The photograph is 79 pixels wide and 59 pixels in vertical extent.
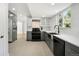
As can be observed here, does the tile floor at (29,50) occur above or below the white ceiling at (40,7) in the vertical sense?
below

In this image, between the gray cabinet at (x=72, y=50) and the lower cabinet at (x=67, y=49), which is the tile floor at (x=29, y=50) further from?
the gray cabinet at (x=72, y=50)

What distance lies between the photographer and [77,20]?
11.8 feet

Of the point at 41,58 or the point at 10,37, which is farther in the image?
the point at 10,37

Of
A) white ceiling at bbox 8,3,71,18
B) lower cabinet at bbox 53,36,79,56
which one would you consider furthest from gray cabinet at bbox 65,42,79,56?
white ceiling at bbox 8,3,71,18

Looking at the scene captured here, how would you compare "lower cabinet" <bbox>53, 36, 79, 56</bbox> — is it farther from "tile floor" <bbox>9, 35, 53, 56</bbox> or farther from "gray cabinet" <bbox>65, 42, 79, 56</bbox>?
"tile floor" <bbox>9, 35, 53, 56</bbox>

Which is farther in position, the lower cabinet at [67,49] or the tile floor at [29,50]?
the tile floor at [29,50]

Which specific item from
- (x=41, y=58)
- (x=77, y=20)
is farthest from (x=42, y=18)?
(x=41, y=58)

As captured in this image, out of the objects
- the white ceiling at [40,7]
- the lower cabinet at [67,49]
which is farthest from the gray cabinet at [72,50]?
the white ceiling at [40,7]

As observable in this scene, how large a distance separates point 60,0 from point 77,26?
90.2 inches

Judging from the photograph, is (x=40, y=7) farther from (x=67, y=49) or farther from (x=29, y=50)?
(x=67, y=49)

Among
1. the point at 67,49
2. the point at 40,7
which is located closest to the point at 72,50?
the point at 67,49

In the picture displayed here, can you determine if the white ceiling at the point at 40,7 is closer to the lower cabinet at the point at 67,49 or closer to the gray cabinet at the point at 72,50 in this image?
the lower cabinet at the point at 67,49

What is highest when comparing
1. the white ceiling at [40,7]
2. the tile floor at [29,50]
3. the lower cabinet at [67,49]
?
the white ceiling at [40,7]

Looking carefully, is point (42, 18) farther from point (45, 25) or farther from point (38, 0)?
point (38, 0)
